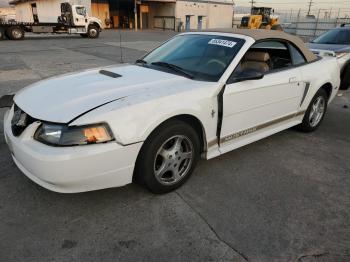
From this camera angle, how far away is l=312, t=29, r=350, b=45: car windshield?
27.9ft

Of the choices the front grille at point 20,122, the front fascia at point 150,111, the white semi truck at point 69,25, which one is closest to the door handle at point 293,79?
the front fascia at point 150,111

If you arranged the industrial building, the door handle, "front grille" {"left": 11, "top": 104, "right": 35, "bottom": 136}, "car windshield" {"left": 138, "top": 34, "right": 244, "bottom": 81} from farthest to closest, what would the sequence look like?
the industrial building → the door handle → "car windshield" {"left": 138, "top": 34, "right": 244, "bottom": 81} → "front grille" {"left": 11, "top": 104, "right": 35, "bottom": 136}

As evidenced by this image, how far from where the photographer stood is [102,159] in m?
2.38

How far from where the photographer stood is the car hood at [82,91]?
252 cm

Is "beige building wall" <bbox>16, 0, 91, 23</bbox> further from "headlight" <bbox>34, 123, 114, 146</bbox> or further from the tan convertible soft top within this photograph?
"headlight" <bbox>34, 123, 114, 146</bbox>

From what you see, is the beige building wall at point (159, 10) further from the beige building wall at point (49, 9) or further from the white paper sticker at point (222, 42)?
the white paper sticker at point (222, 42)

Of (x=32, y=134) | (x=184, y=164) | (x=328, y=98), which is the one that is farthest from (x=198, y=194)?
(x=328, y=98)

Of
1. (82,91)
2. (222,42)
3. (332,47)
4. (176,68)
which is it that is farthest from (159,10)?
(82,91)

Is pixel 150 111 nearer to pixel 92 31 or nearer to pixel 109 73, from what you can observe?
pixel 109 73

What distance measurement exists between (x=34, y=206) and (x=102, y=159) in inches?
34.5

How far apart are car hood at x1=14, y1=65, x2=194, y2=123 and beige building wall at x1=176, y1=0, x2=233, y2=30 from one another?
37.8 metres

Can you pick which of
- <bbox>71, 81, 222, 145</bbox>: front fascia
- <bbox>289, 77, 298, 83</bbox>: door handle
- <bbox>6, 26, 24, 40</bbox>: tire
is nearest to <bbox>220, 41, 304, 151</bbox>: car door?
<bbox>289, 77, 298, 83</bbox>: door handle

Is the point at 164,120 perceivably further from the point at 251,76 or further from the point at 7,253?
the point at 7,253

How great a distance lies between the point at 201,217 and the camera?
8.71ft
